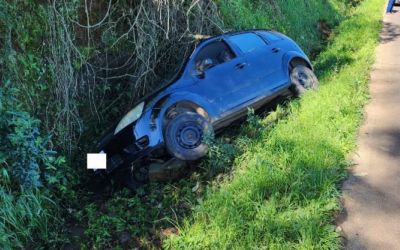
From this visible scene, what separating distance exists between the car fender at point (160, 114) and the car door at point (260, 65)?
76 cm

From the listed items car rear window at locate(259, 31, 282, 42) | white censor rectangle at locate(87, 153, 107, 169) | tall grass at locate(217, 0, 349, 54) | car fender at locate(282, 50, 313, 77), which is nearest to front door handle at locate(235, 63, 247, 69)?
car fender at locate(282, 50, 313, 77)

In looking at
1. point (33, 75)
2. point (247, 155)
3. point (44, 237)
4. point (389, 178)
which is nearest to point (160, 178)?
point (247, 155)

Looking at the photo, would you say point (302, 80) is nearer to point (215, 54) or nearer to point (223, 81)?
point (215, 54)

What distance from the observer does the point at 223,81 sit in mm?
6562

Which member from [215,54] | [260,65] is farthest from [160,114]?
[260,65]

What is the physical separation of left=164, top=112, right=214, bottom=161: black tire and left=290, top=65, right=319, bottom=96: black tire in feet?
7.00

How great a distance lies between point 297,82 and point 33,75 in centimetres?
412

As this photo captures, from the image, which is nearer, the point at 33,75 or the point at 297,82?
the point at 33,75

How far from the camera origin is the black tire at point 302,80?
7.48 meters

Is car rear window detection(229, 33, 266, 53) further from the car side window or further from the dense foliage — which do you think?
the dense foliage

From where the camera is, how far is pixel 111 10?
7.67 m

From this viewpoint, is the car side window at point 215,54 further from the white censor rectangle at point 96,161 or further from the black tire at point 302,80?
the white censor rectangle at point 96,161

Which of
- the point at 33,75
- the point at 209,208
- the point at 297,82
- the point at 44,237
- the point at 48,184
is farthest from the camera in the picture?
the point at 297,82

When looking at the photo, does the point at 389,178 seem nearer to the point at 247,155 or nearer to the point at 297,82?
the point at 247,155
